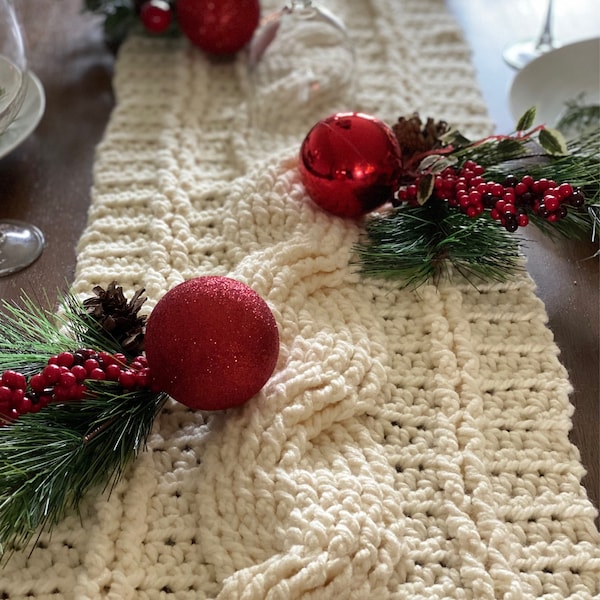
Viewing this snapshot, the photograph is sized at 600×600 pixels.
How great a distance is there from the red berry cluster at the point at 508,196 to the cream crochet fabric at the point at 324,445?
7 centimetres

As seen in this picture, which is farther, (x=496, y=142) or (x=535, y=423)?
(x=496, y=142)

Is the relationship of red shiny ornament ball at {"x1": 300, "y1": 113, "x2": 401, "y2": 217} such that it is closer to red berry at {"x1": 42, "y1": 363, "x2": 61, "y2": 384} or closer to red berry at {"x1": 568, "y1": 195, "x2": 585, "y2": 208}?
red berry at {"x1": 568, "y1": 195, "x2": 585, "y2": 208}

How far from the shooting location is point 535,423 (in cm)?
63

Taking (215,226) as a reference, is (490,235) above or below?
above

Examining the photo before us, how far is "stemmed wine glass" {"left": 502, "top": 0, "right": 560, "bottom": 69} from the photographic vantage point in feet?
3.42

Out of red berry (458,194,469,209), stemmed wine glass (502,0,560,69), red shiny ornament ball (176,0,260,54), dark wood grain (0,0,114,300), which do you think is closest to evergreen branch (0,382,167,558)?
dark wood grain (0,0,114,300)

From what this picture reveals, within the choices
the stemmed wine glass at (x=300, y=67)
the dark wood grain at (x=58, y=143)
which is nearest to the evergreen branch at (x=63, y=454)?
the dark wood grain at (x=58, y=143)

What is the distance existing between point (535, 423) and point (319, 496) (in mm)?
184

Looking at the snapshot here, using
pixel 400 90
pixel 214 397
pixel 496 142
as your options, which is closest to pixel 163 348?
pixel 214 397

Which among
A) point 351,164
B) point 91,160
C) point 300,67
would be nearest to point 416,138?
point 351,164

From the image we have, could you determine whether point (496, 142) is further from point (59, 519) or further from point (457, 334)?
point (59, 519)

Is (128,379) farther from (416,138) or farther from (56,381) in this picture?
(416,138)

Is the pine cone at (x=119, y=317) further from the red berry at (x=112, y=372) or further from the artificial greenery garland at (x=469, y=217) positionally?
the artificial greenery garland at (x=469, y=217)

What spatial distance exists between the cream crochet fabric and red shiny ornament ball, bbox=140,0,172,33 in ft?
0.84
